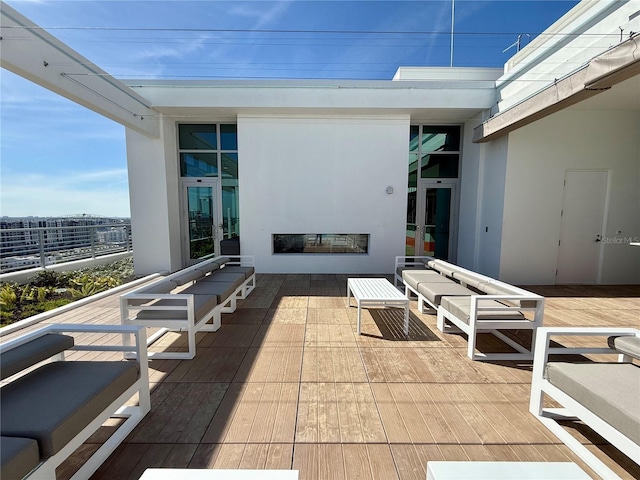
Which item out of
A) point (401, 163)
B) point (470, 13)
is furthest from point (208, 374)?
point (470, 13)

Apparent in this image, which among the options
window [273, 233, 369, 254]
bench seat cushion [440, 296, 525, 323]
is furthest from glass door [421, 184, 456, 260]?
bench seat cushion [440, 296, 525, 323]

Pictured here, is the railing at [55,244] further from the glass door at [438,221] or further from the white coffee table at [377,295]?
the glass door at [438,221]

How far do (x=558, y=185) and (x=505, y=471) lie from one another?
237 inches

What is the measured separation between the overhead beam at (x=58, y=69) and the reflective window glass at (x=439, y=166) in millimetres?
6449

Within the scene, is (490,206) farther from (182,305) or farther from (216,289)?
(182,305)

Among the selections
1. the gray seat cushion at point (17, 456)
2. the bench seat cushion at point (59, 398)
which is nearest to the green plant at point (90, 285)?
the bench seat cushion at point (59, 398)

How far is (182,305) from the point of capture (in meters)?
2.74

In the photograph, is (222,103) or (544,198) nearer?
(544,198)

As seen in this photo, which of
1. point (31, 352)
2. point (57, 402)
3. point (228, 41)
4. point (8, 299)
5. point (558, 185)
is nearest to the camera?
point (57, 402)

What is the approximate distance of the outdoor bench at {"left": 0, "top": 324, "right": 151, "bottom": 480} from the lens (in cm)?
107

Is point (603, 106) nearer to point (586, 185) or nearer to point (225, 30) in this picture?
point (586, 185)

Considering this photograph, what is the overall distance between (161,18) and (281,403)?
219 inches

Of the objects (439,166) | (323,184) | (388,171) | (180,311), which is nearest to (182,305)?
(180,311)

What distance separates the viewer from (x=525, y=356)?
103 inches
